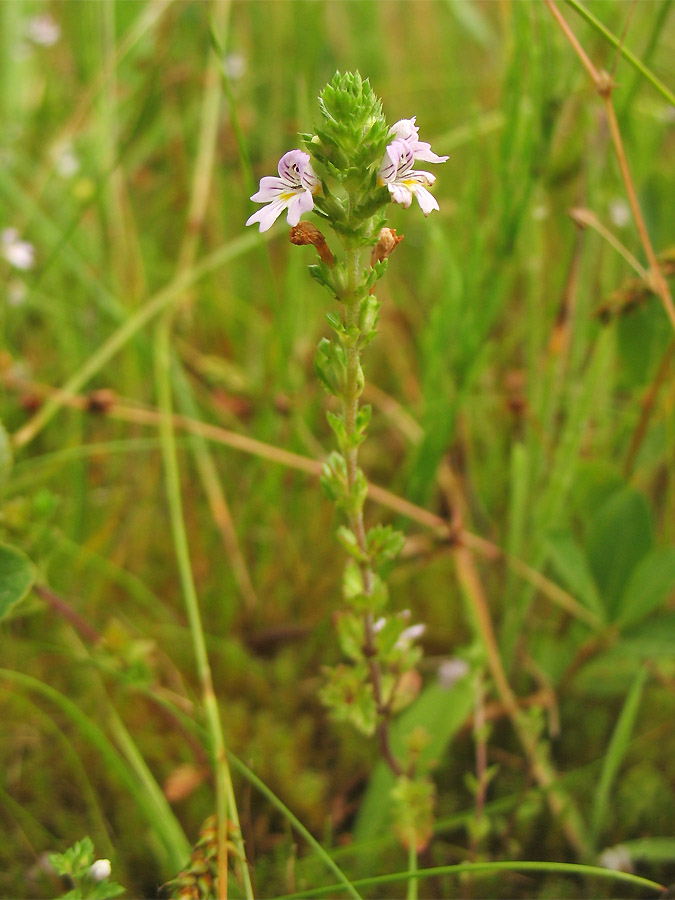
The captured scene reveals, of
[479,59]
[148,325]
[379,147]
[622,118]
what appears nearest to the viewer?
[379,147]

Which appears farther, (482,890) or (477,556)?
(477,556)

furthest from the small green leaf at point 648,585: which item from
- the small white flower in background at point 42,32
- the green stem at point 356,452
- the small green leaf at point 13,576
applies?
the small white flower in background at point 42,32

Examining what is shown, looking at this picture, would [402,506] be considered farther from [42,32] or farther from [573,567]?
[42,32]

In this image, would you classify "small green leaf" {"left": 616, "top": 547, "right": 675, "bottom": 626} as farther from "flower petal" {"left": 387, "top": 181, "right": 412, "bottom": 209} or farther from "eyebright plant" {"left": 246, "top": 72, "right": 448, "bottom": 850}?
"flower petal" {"left": 387, "top": 181, "right": 412, "bottom": 209}

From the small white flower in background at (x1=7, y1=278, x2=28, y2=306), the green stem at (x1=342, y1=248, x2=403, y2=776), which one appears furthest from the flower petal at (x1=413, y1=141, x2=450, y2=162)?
the small white flower in background at (x1=7, y1=278, x2=28, y2=306)

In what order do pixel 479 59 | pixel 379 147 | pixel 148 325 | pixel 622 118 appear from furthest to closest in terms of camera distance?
pixel 479 59, pixel 148 325, pixel 622 118, pixel 379 147

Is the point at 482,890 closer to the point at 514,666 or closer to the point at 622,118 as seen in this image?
the point at 514,666

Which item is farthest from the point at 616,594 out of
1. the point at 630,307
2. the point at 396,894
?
the point at 396,894

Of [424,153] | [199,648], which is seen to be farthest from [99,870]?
[424,153]
